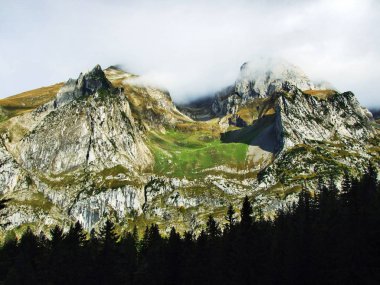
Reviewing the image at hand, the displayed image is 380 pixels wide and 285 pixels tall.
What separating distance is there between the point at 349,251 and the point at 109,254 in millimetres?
54187

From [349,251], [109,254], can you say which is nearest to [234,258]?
[349,251]

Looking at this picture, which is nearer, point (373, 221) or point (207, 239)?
point (373, 221)

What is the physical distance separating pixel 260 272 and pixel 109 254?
3874 centimetres

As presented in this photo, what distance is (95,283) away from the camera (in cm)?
10244

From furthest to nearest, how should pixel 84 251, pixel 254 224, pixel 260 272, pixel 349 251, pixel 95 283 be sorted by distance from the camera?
pixel 84 251 < pixel 95 283 < pixel 254 224 < pixel 260 272 < pixel 349 251

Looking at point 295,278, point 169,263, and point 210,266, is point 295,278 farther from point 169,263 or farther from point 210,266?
point 169,263

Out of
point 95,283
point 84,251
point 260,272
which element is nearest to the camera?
point 260,272

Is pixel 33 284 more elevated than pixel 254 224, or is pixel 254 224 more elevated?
pixel 254 224

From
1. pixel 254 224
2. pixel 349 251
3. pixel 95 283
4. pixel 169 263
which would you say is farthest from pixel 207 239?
pixel 349 251

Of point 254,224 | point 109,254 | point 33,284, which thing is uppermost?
point 254,224

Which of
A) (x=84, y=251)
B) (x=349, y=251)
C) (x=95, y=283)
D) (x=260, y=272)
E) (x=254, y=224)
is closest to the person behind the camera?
(x=349, y=251)

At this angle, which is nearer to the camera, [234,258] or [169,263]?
[234,258]

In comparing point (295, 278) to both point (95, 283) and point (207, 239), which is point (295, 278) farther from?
point (95, 283)

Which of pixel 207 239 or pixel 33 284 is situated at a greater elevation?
pixel 207 239
